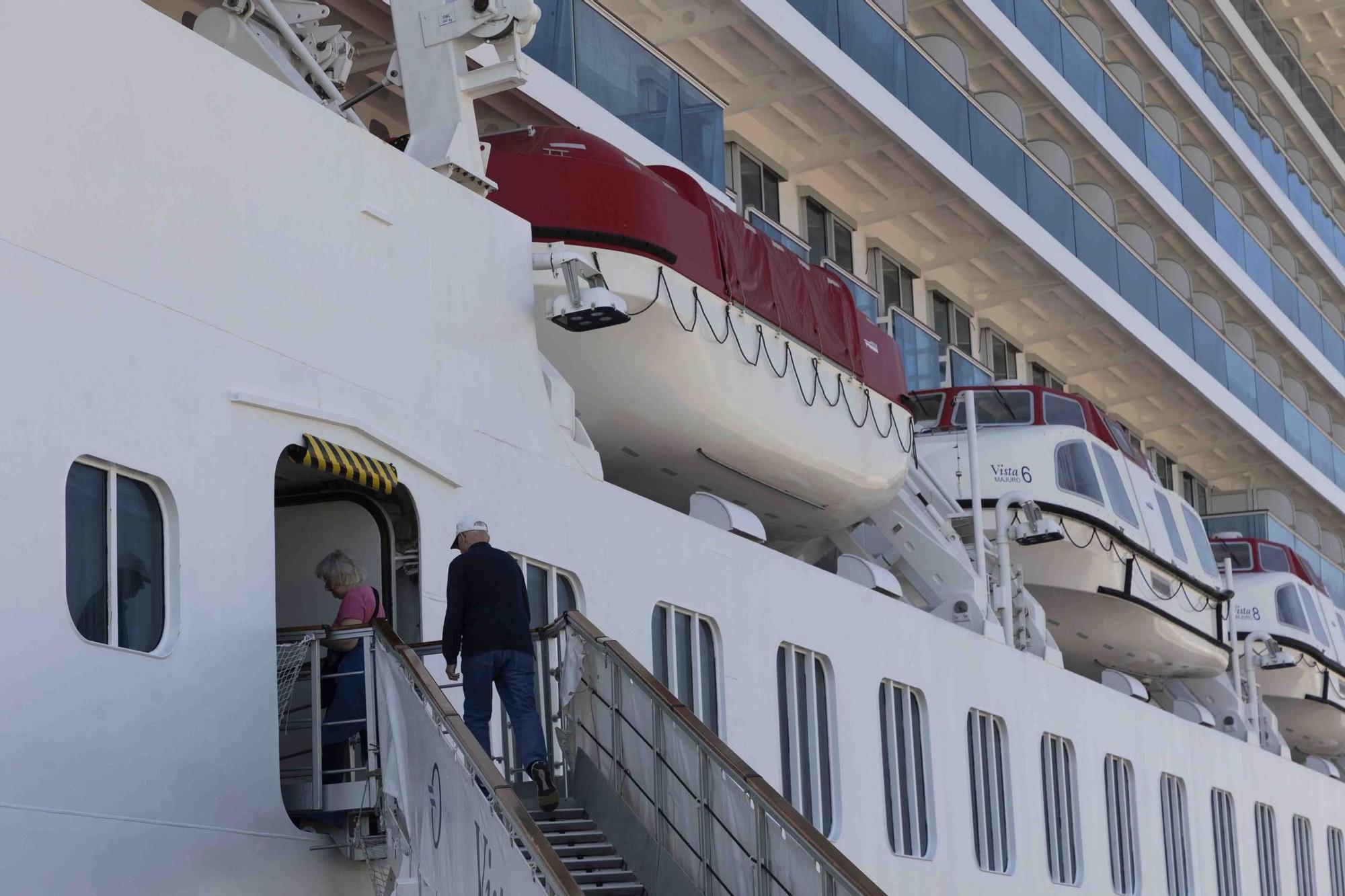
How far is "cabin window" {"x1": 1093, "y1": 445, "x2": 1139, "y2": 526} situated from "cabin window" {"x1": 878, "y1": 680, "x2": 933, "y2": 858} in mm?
4992

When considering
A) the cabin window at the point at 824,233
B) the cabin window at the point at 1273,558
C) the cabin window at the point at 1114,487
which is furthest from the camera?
the cabin window at the point at 1273,558

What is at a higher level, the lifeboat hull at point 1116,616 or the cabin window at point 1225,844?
the lifeboat hull at point 1116,616

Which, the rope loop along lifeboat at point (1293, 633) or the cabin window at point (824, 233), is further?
the rope loop along lifeboat at point (1293, 633)

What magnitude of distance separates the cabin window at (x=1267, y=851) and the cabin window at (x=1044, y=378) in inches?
257

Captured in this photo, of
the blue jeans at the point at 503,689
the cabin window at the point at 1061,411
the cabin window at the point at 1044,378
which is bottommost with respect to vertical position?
the blue jeans at the point at 503,689

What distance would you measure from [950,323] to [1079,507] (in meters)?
5.96

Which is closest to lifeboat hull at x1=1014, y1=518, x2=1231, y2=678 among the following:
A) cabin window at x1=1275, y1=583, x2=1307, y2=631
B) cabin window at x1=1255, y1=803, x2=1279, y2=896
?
cabin window at x1=1255, y1=803, x2=1279, y2=896

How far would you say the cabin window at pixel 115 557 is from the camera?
6086mm

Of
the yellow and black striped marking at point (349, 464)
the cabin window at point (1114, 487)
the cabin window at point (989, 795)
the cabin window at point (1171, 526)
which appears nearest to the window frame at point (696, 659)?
the yellow and black striped marking at point (349, 464)

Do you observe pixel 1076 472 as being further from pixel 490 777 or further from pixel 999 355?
pixel 490 777

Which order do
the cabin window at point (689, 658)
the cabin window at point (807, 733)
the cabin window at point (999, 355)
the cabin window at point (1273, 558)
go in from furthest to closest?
1. the cabin window at point (1273, 558)
2. the cabin window at point (999, 355)
3. the cabin window at point (807, 733)
4. the cabin window at point (689, 658)

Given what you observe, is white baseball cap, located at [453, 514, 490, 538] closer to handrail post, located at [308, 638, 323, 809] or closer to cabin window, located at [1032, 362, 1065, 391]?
handrail post, located at [308, 638, 323, 809]

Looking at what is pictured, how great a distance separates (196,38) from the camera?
709cm

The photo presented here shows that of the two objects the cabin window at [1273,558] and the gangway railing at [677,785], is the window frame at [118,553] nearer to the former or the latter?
the gangway railing at [677,785]
